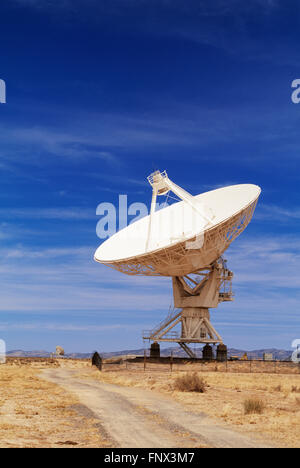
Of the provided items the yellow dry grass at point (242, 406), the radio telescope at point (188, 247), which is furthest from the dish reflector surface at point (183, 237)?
the yellow dry grass at point (242, 406)

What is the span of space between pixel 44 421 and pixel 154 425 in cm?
321

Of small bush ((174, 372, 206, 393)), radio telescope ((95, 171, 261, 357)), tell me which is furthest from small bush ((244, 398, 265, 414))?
radio telescope ((95, 171, 261, 357))

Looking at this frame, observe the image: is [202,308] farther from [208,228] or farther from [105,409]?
[105,409]

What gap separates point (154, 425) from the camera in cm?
1393

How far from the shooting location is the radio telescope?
39375 millimetres

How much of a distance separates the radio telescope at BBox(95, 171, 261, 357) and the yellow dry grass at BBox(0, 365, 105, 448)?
60.6 feet

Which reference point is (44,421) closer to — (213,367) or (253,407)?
(253,407)

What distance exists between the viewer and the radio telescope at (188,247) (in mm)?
39375

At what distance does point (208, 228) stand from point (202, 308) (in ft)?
34.1

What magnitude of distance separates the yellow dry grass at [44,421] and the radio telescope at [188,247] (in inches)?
727

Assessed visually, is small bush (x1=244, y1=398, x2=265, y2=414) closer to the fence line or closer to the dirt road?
the dirt road

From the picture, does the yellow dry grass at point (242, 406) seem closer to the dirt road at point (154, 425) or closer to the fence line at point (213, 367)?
the dirt road at point (154, 425)

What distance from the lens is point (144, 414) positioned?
639 inches
